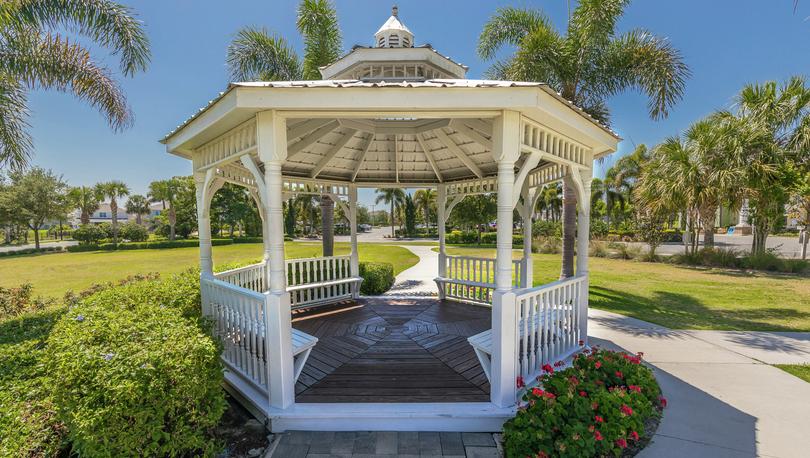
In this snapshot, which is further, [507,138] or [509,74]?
[509,74]

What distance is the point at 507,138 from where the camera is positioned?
308cm

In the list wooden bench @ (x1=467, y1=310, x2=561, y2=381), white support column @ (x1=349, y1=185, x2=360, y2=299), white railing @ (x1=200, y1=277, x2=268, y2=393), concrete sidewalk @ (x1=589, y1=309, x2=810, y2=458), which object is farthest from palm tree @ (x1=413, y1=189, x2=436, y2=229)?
wooden bench @ (x1=467, y1=310, x2=561, y2=381)

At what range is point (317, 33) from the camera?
916 centimetres

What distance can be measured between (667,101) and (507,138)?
23.4ft

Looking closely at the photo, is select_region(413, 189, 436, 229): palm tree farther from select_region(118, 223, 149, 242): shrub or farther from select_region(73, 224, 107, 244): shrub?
select_region(73, 224, 107, 244): shrub

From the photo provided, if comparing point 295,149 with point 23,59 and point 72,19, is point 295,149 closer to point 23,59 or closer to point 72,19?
point 72,19

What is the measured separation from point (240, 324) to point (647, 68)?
9.71m

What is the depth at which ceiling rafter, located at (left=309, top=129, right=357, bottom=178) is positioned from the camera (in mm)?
5773

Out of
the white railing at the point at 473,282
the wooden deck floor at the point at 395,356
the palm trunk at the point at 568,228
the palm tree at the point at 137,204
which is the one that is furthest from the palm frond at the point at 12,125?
the palm tree at the point at 137,204

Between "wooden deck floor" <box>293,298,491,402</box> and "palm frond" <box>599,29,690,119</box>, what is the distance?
6406 millimetres

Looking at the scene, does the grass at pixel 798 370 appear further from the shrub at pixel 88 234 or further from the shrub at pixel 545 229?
the shrub at pixel 88 234

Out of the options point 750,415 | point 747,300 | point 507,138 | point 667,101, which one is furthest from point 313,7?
point 747,300

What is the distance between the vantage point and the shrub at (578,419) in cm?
237

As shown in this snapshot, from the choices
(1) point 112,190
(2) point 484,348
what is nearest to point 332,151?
(2) point 484,348
